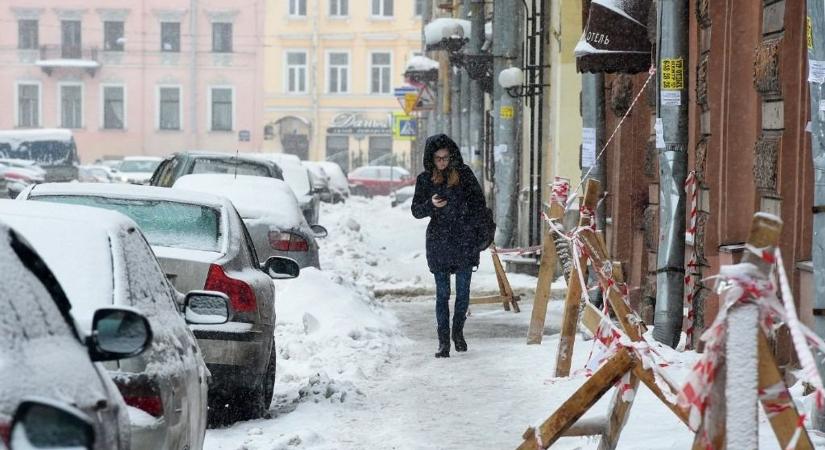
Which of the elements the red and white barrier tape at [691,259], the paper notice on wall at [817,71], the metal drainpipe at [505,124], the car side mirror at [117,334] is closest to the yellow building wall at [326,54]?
the metal drainpipe at [505,124]

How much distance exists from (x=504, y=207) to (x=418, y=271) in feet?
9.20

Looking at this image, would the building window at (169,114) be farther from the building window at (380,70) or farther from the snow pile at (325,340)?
the snow pile at (325,340)

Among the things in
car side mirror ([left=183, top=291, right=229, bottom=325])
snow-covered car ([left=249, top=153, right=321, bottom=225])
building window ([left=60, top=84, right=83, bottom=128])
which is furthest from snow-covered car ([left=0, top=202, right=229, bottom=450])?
building window ([left=60, top=84, right=83, bottom=128])

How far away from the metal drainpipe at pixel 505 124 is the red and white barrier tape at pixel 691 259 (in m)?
11.4

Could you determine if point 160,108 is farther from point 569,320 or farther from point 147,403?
point 147,403

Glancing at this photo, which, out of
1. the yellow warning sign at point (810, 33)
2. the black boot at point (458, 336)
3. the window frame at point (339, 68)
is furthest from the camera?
the window frame at point (339, 68)

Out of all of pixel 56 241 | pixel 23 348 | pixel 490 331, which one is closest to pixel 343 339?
pixel 490 331

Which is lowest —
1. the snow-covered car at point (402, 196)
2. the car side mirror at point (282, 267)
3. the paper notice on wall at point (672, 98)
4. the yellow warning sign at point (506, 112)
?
the snow-covered car at point (402, 196)

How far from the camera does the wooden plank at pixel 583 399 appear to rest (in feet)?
18.0

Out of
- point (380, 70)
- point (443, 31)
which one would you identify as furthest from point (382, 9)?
point (443, 31)

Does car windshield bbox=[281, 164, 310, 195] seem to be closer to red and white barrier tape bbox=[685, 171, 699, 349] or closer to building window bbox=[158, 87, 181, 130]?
red and white barrier tape bbox=[685, 171, 699, 349]

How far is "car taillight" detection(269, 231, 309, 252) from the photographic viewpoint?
13.9 m

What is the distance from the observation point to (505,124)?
2292cm

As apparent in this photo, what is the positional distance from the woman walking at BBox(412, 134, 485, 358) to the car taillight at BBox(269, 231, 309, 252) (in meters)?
2.66
